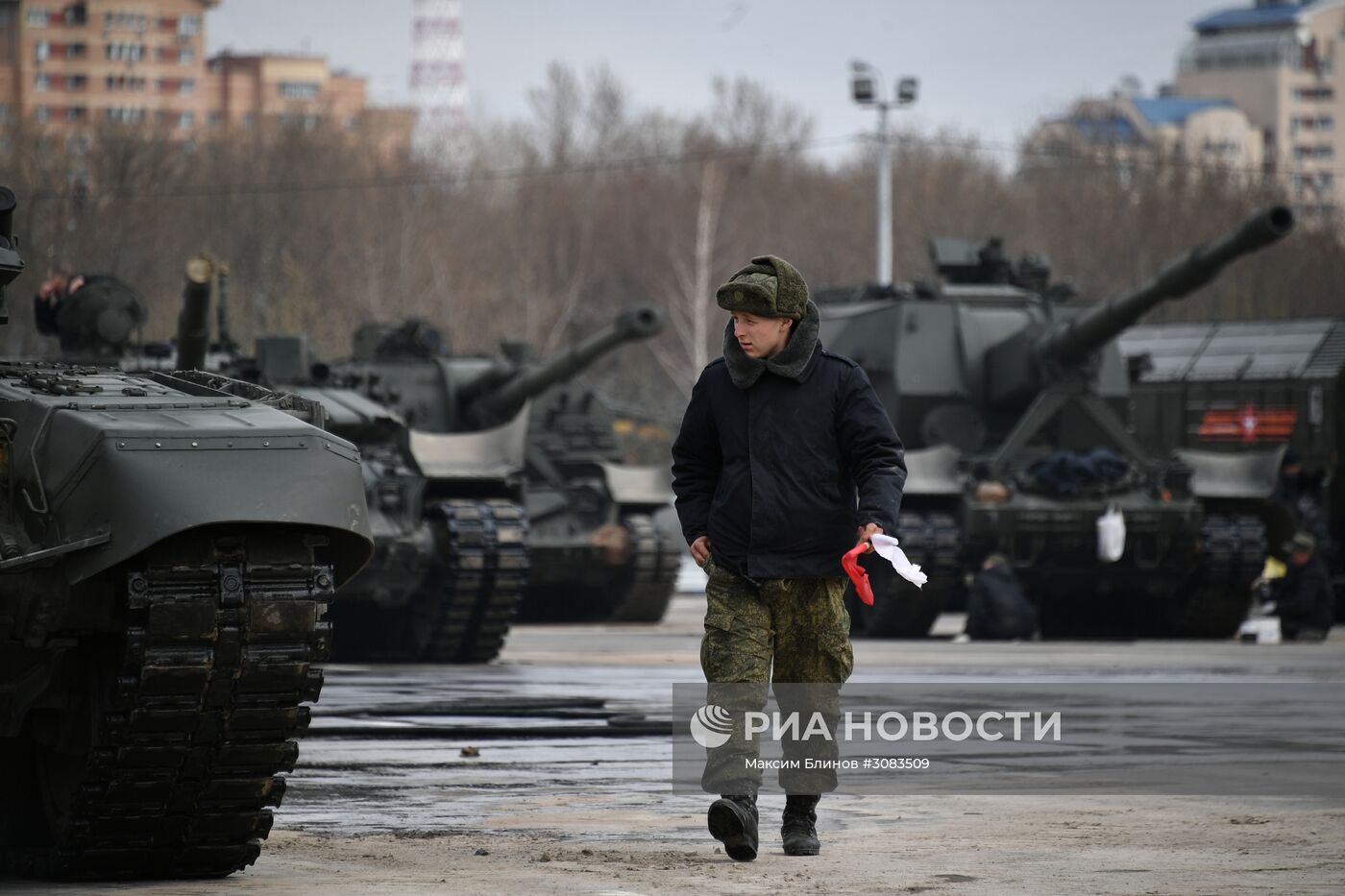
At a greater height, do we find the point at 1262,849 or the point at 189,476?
the point at 189,476

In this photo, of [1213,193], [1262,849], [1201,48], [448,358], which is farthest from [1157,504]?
[1201,48]

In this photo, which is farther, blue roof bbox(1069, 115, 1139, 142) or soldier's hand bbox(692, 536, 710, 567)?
blue roof bbox(1069, 115, 1139, 142)

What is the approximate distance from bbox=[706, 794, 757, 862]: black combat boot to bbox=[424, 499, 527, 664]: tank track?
12145 millimetres

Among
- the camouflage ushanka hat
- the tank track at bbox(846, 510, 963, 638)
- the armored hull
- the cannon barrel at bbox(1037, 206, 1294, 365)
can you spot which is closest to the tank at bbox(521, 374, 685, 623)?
the tank track at bbox(846, 510, 963, 638)

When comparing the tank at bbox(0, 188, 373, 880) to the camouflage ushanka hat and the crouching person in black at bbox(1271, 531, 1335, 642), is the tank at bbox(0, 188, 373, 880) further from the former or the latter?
the crouching person in black at bbox(1271, 531, 1335, 642)

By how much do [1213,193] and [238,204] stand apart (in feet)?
82.6

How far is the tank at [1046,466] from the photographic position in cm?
2409

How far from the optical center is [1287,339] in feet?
107

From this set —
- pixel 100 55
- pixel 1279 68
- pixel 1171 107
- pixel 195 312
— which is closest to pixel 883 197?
pixel 195 312

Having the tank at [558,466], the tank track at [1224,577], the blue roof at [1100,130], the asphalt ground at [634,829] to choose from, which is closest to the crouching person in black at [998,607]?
the tank track at [1224,577]

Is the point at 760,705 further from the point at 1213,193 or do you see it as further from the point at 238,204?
the point at 1213,193

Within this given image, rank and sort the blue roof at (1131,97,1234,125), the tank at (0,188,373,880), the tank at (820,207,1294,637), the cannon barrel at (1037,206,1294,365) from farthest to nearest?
1. the blue roof at (1131,97,1234,125)
2. the tank at (820,207,1294,637)
3. the cannon barrel at (1037,206,1294,365)
4. the tank at (0,188,373,880)

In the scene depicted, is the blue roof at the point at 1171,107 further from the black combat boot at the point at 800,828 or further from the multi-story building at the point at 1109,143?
the black combat boot at the point at 800,828

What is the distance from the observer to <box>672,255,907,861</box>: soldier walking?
8.30 metres
